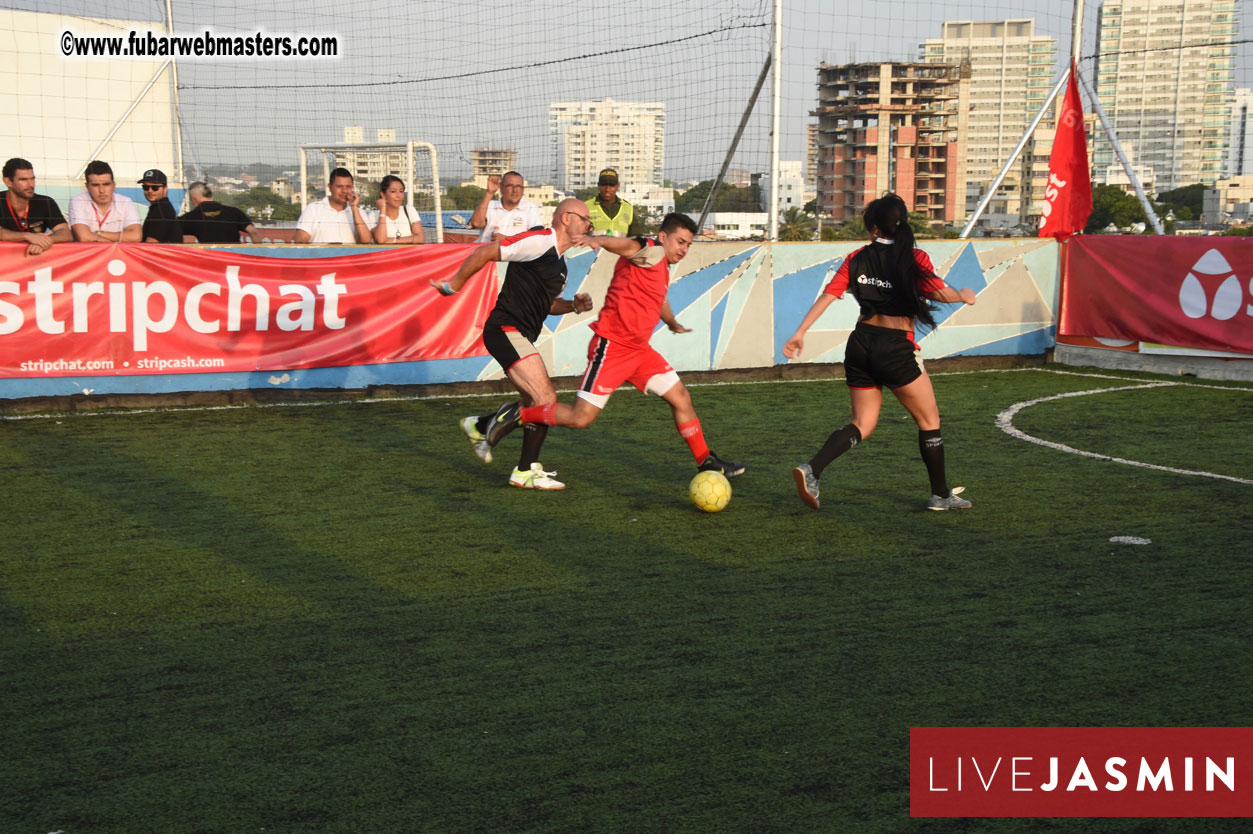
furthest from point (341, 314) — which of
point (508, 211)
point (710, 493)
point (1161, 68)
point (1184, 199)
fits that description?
point (1184, 199)

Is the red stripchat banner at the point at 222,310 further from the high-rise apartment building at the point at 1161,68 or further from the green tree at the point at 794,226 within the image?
the high-rise apartment building at the point at 1161,68

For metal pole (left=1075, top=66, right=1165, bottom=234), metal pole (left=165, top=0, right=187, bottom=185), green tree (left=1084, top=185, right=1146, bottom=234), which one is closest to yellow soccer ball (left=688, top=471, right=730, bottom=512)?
metal pole (left=165, top=0, right=187, bottom=185)

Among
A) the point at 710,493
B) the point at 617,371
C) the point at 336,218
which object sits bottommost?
the point at 710,493

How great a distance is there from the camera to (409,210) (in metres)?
13.5

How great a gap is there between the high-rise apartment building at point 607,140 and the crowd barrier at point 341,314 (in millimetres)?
1381

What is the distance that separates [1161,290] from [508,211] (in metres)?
7.34

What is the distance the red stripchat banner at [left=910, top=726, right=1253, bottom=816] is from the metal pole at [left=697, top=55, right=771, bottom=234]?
10.4 m

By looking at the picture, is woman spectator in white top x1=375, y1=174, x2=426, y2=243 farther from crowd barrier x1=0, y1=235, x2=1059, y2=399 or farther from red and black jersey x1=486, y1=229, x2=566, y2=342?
red and black jersey x1=486, y1=229, x2=566, y2=342

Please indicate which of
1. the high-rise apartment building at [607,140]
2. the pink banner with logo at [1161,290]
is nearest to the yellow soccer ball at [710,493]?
the high-rise apartment building at [607,140]

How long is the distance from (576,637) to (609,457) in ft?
13.9

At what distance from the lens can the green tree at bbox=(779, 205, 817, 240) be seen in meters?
14.0

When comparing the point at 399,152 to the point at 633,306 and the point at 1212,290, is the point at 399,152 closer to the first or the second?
the point at 633,306

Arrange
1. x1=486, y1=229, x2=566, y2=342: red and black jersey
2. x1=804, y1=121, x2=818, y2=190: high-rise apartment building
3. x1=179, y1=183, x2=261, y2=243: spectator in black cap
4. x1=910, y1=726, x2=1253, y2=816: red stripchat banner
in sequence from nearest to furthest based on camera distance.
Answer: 1. x1=910, y1=726, x2=1253, y2=816: red stripchat banner
2. x1=486, y1=229, x2=566, y2=342: red and black jersey
3. x1=179, y1=183, x2=261, y2=243: spectator in black cap
4. x1=804, y1=121, x2=818, y2=190: high-rise apartment building

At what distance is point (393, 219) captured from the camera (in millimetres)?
13156
